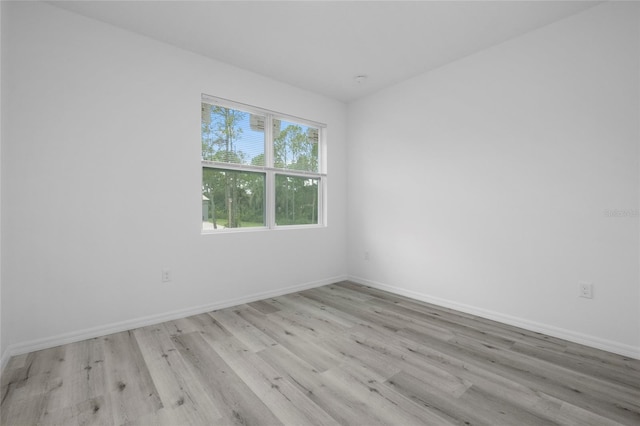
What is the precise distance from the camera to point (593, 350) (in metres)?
2.37

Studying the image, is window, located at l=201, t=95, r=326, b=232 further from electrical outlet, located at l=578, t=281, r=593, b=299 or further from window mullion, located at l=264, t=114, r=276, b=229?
electrical outlet, located at l=578, t=281, r=593, b=299

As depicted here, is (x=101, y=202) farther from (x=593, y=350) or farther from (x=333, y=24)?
(x=593, y=350)

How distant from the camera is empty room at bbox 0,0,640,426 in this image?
1.86 meters

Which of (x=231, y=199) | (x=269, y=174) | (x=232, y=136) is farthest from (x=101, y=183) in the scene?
(x=269, y=174)

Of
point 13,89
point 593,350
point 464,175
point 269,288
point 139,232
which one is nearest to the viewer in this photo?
point 13,89

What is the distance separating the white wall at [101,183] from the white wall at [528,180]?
207 centimetres

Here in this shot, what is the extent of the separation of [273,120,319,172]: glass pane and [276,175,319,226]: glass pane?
0.18 meters

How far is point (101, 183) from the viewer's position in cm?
257

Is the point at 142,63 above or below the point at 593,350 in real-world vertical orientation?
above

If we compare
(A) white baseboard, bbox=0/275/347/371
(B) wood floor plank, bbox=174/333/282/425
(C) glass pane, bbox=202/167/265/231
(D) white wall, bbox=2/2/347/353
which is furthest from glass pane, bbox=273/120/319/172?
(B) wood floor plank, bbox=174/333/282/425

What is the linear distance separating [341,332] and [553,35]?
3163 mm

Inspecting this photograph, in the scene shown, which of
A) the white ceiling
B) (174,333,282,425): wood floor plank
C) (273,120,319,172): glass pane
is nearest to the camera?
(174,333,282,425): wood floor plank

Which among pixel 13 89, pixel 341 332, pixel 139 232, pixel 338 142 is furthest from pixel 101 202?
pixel 338 142

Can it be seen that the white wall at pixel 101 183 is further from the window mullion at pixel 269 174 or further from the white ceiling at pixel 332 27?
the window mullion at pixel 269 174
